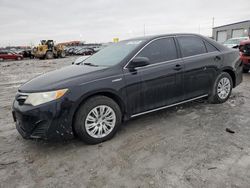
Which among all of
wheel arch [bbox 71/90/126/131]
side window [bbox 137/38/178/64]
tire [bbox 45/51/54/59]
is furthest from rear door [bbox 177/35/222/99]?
tire [bbox 45/51/54/59]

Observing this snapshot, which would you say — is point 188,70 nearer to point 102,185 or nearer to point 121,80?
point 121,80

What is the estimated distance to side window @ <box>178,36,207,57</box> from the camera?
12.4ft

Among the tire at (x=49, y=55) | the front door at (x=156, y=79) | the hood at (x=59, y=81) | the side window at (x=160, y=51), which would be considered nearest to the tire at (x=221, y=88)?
the front door at (x=156, y=79)

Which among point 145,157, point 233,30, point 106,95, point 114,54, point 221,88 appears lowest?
point 145,157

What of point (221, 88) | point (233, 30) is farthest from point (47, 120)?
point (233, 30)

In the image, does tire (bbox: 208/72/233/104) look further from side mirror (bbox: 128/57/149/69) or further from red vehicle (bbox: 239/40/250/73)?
red vehicle (bbox: 239/40/250/73)

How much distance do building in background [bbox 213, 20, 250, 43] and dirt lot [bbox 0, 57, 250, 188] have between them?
32.3 metres

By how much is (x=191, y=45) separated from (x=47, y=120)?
297 centimetres

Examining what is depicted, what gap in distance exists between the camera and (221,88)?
14.1ft

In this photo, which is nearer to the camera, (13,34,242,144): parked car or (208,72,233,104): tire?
(13,34,242,144): parked car

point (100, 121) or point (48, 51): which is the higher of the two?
point (48, 51)

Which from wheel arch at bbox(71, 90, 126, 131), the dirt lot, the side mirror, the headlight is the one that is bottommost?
the dirt lot

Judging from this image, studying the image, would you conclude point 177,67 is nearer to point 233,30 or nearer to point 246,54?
point 246,54

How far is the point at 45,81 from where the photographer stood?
291 centimetres
